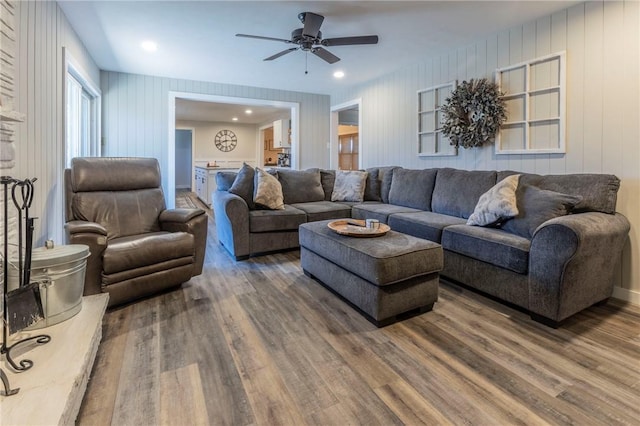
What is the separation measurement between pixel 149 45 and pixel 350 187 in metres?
2.91

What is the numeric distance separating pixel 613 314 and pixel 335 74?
4.24m

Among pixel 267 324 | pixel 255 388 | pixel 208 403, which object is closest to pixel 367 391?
pixel 255 388

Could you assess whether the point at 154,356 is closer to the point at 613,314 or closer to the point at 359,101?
the point at 613,314

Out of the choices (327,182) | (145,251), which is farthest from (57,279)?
(327,182)

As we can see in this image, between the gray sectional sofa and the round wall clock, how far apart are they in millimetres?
6899

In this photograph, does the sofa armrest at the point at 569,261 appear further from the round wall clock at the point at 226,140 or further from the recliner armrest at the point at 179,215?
the round wall clock at the point at 226,140

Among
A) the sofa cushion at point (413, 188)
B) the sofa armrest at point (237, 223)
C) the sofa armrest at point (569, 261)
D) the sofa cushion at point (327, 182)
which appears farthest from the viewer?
the sofa cushion at point (327, 182)

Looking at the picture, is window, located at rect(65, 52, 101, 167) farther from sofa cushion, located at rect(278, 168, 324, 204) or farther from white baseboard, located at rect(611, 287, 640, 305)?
white baseboard, located at rect(611, 287, 640, 305)

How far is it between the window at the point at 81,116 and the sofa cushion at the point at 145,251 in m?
1.62

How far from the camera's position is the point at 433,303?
2.44 metres

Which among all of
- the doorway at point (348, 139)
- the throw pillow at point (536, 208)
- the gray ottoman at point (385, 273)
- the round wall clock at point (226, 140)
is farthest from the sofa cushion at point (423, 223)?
the round wall clock at point (226, 140)

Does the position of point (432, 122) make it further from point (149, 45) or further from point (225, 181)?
point (149, 45)

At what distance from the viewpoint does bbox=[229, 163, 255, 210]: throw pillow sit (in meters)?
3.98

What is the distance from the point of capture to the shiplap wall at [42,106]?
2.23 meters
